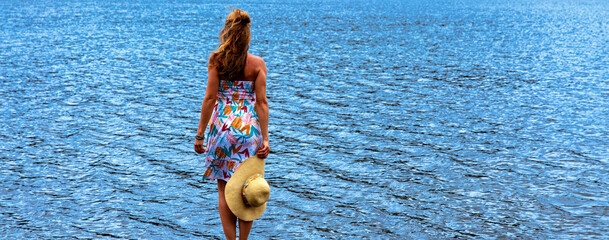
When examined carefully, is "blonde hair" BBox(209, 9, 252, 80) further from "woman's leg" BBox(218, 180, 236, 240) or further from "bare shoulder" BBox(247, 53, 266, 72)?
"woman's leg" BBox(218, 180, 236, 240)

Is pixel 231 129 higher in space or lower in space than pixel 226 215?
higher

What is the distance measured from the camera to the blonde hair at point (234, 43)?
6.00 meters

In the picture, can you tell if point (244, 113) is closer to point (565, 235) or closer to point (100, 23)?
point (565, 235)

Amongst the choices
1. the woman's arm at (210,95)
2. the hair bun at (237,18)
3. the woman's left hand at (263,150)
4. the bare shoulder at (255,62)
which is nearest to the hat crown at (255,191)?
the woman's left hand at (263,150)

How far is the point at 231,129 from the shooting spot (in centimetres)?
634

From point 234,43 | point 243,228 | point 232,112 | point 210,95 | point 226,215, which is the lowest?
point 243,228

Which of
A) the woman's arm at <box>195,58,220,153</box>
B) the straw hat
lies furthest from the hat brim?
the woman's arm at <box>195,58,220,153</box>

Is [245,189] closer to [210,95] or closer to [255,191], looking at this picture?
[255,191]

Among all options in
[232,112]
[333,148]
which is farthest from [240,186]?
[333,148]

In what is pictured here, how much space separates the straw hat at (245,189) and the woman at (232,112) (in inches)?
3.9

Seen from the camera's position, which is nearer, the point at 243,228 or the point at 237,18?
the point at 237,18

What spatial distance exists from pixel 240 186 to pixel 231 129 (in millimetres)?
634

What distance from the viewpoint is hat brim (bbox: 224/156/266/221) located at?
250 inches

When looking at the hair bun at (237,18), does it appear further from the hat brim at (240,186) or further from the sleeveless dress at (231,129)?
the hat brim at (240,186)
